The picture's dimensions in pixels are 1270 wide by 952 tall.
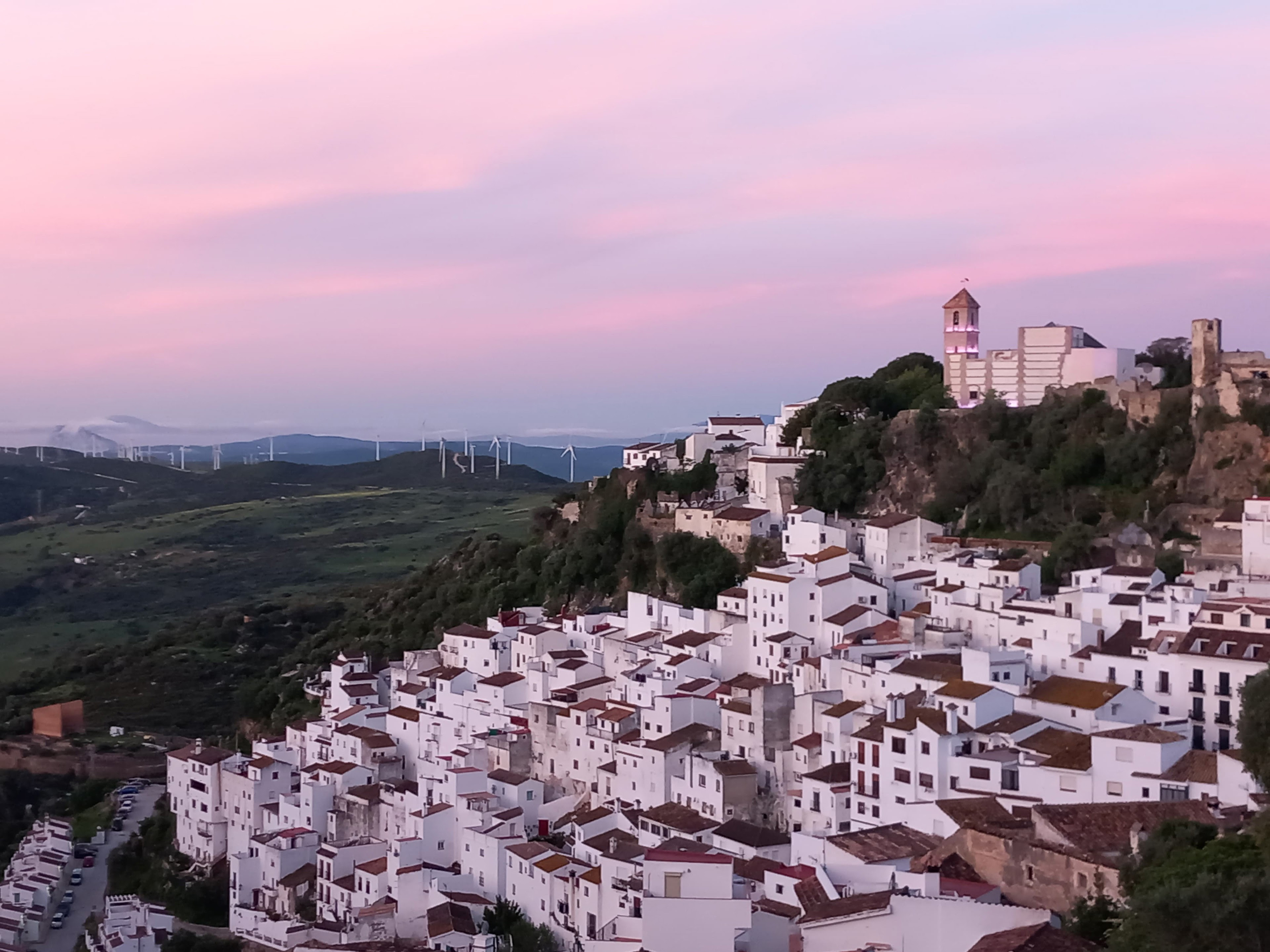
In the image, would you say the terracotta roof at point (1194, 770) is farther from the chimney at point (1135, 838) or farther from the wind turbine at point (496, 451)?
the wind turbine at point (496, 451)

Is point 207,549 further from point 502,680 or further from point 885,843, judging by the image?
point 885,843

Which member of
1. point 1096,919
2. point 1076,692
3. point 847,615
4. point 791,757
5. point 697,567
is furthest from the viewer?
point 697,567

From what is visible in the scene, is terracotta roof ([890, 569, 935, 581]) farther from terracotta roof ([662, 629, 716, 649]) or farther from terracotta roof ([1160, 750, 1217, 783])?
terracotta roof ([1160, 750, 1217, 783])

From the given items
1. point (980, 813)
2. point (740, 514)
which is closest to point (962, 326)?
point (740, 514)

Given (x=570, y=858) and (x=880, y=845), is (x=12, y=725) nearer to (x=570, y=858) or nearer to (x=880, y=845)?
(x=570, y=858)

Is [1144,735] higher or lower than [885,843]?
higher

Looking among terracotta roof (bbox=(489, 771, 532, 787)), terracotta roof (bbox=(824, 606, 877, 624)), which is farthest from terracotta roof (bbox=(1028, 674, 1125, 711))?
terracotta roof (bbox=(489, 771, 532, 787))

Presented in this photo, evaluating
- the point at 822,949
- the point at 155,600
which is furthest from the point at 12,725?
the point at 822,949
